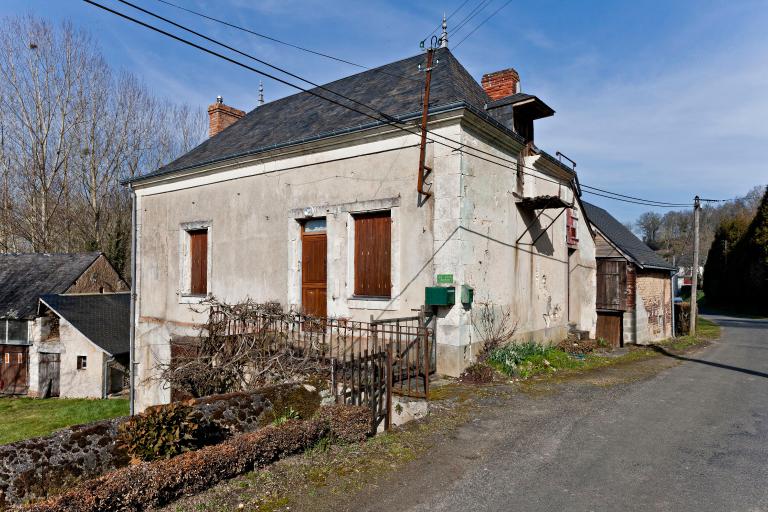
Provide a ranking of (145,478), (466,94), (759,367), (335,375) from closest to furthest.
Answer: (145,478), (335,375), (466,94), (759,367)

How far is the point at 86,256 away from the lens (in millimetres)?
27391

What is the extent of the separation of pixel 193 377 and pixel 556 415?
21.2ft

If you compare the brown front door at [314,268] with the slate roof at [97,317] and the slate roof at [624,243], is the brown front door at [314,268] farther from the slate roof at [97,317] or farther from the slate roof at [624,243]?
the slate roof at [97,317]

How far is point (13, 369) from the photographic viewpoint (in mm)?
24562

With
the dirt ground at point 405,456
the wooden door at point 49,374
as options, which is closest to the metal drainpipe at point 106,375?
the wooden door at point 49,374

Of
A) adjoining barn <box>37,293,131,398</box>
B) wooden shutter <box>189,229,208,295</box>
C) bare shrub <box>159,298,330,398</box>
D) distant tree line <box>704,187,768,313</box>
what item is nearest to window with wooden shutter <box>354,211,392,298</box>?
bare shrub <box>159,298,330,398</box>

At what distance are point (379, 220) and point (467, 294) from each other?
2417 mm

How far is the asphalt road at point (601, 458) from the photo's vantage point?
13.7 ft

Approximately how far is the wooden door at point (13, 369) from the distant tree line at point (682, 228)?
60.4m

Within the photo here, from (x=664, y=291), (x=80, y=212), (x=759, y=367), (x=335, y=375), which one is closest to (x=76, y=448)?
(x=335, y=375)

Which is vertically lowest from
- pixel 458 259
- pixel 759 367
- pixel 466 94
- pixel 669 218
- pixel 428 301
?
pixel 759 367

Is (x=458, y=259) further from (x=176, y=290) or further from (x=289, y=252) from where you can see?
(x=176, y=290)

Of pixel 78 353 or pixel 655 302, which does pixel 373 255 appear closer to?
pixel 655 302

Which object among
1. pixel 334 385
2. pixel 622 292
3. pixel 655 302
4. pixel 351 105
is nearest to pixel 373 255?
pixel 334 385
